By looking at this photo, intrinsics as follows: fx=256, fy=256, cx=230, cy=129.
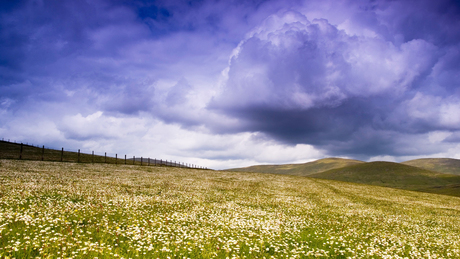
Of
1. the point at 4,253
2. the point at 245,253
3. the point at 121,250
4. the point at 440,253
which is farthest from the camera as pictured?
the point at 440,253

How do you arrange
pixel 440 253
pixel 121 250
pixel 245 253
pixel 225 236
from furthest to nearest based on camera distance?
pixel 440 253 < pixel 225 236 < pixel 245 253 < pixel 121 250

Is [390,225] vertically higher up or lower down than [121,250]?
lower down

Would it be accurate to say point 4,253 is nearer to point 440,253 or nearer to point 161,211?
point 161,211

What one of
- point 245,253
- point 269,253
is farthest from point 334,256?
point 245,253

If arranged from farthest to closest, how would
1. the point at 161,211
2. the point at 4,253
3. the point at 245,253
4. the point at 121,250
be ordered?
the point at 161,211
the point at 245,253
the point at 121,250
the point at 4,253

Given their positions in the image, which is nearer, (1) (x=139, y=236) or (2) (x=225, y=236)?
(1) (x=139, y=236)

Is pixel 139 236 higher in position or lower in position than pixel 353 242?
higher

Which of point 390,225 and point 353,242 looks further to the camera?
point 390,225

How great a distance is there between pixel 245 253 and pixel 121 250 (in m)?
4.99

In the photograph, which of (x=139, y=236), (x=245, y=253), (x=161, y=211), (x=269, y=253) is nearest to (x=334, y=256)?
(x=269, y=253)

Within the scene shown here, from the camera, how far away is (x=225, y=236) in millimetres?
12969

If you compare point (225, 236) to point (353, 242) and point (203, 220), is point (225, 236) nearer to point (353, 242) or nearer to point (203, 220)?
point (203, 220)

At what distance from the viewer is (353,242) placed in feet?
46.3

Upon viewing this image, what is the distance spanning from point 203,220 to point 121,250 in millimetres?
6309
